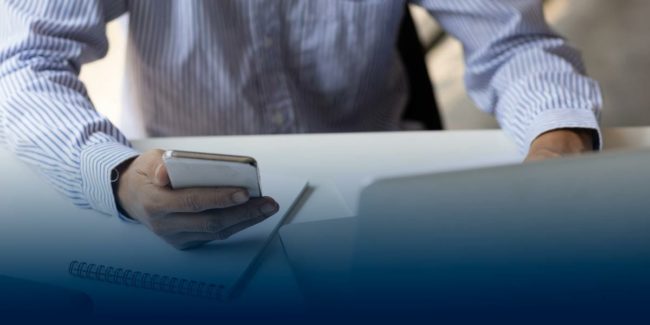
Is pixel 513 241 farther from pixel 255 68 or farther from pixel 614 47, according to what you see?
pixel 614 47

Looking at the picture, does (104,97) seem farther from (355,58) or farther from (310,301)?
(310,301)

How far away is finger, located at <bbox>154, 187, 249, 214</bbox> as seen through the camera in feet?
1.76

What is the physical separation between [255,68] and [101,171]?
Answer: 1.18 feet

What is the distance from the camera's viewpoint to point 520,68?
0.92m

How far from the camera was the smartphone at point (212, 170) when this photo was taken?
51cm

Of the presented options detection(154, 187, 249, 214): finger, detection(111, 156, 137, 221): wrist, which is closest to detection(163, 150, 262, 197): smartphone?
detection(154, 187, 249, 214): finger

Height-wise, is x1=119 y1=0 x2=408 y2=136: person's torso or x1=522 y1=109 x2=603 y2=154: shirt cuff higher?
x1=522 y1=109 x2=603 y2=154: shirt cuff

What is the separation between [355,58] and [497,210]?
0.73 meters

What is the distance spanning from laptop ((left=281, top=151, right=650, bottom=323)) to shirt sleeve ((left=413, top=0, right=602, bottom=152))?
0.44 m

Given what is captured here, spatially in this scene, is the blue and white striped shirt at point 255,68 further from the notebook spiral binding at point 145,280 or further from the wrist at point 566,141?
the notebook spiral binding at point 145,280

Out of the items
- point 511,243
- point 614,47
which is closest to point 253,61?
point 511,243

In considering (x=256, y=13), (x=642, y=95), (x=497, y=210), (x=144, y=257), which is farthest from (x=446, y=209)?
(x=642, y=95)

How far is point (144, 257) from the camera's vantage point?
0.56 meters

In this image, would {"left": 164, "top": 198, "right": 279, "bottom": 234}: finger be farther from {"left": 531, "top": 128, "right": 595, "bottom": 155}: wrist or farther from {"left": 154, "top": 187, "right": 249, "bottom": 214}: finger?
{"left": 531, "top": 128, "right": 595, "bottom": 155}: wrist
